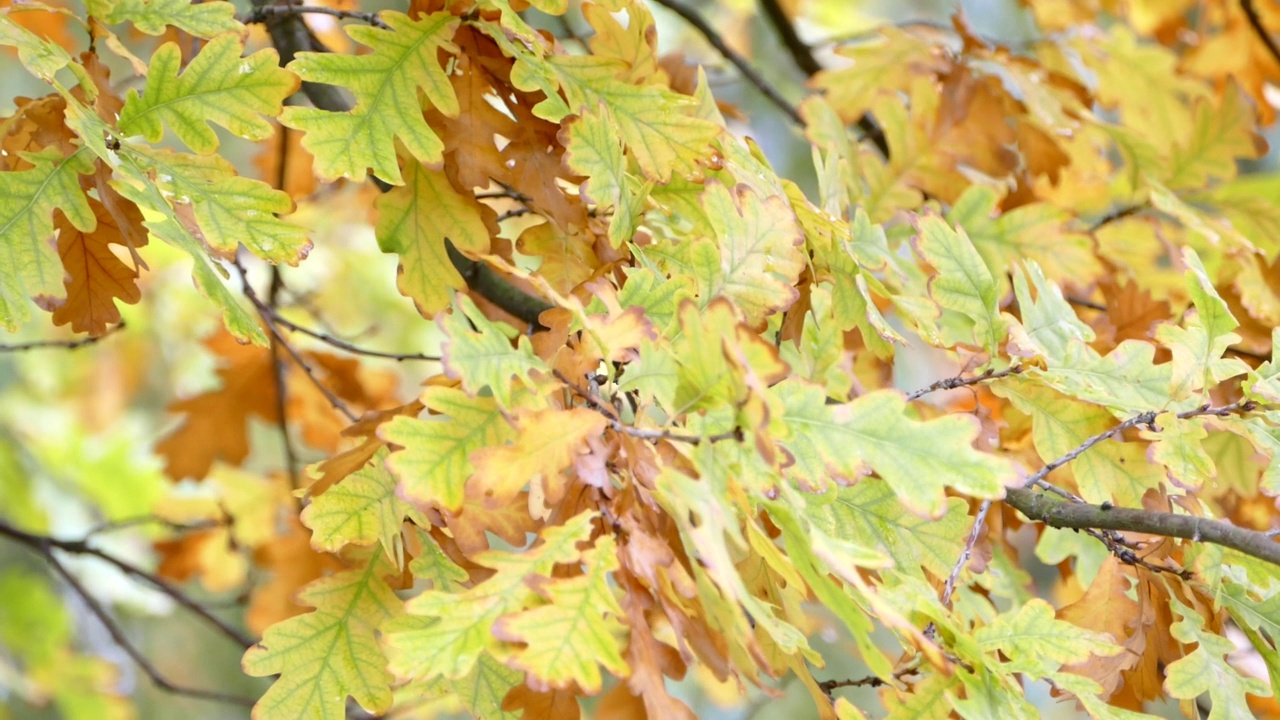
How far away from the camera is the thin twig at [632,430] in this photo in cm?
59

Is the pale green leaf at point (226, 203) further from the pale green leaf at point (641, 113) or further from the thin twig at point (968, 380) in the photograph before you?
the thin twig at point (968, 380)

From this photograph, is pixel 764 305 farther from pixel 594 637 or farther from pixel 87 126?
pixel 87 126

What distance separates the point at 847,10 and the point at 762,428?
130 inches

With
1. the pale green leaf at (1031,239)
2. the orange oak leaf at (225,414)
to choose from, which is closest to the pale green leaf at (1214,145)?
the pale green leaf at (1031,239)

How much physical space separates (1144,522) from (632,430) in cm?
35

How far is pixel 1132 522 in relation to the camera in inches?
27.3

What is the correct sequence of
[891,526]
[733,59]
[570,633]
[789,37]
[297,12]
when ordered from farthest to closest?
[789,37] → [733,59] → [297,12] → [891,526] → [570,633]

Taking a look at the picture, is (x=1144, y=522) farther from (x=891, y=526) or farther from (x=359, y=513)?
(x=359, y=513)

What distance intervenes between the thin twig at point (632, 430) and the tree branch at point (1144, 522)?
29 centimetres

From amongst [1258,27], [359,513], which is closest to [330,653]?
[359,513]

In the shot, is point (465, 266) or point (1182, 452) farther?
point (465, 266)

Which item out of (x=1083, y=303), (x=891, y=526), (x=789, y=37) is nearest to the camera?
(x=891, y=526)

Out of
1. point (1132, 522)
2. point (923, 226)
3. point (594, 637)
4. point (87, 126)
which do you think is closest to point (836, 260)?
point (923, 226)

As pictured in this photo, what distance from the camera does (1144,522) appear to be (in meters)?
0.69
